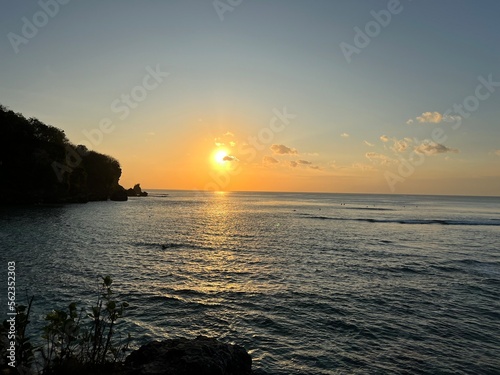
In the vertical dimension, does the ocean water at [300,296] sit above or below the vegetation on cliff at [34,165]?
below

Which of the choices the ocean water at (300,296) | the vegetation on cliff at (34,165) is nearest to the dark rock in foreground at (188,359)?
the ocean water at (300,296)

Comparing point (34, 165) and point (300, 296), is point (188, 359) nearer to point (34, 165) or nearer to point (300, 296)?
point (300, 296)

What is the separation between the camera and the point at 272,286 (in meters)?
24.9

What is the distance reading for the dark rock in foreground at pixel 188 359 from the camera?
8766 mm

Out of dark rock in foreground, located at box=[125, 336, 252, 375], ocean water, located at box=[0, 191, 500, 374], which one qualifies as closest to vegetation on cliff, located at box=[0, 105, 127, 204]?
ocean water, located at box=[0, 191, 500, 374]

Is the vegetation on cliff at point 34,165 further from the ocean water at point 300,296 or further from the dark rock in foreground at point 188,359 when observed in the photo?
the dark rock in foreground at point 188,359

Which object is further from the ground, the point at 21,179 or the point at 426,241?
the point at 21,179

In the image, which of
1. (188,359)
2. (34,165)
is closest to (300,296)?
(188,359)

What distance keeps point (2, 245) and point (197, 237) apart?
26.5m

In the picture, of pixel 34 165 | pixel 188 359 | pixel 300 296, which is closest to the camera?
pixel 188 359

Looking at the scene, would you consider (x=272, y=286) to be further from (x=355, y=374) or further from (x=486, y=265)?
(x=486, y=265)

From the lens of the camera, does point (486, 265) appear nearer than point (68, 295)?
No

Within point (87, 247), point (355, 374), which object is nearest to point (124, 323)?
point (355, 374)

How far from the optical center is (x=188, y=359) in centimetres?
904
